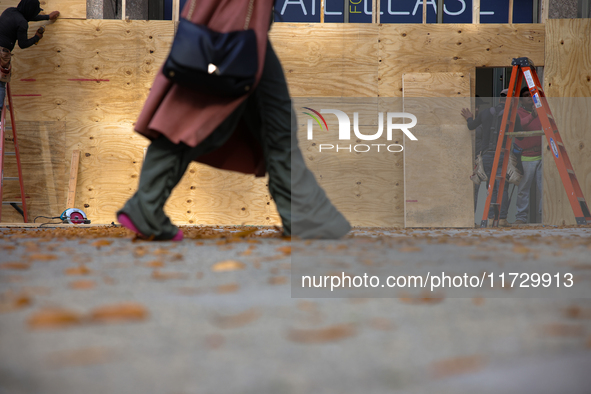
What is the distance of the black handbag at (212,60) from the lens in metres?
1.91

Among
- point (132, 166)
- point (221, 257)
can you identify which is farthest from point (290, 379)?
point (132, 166)

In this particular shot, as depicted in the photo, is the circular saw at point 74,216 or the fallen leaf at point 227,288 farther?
the circular saw at point 74,216

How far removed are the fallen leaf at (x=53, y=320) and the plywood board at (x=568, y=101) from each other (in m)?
5.80

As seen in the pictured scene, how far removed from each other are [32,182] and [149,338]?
5753 millimetres

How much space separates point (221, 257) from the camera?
162 centimetres

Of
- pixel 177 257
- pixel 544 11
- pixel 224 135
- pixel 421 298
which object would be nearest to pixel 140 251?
pixel 177 257

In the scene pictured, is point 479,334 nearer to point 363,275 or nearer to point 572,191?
point 363,275

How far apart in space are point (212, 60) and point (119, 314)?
1333 millimetres

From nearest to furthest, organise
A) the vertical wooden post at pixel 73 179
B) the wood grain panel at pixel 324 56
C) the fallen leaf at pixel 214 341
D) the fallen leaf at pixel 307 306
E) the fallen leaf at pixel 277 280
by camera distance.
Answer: the fallen leaf at pixel 214 341 < the fallen leaf at pixel 307 306 < the fallen leaf at pixel 277 280 < the vertical wooden post at pixel 73 179 < the wood grain panel at pixel 324 56

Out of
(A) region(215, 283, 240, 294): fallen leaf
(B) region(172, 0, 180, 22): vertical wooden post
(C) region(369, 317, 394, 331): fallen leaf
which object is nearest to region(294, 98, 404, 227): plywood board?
(B) region(172, 0, 180, 22): vertical wooden post

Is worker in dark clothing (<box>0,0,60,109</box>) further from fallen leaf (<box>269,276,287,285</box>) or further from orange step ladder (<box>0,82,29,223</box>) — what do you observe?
fallen leaf (<box>269,276,287,285</box>)

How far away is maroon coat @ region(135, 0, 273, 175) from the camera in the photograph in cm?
206

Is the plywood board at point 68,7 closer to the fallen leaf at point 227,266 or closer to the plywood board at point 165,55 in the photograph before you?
the plywood board at point 165,55

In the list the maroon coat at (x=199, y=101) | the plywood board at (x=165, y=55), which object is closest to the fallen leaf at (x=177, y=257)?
the maroon coat at (x=199, y=101)
